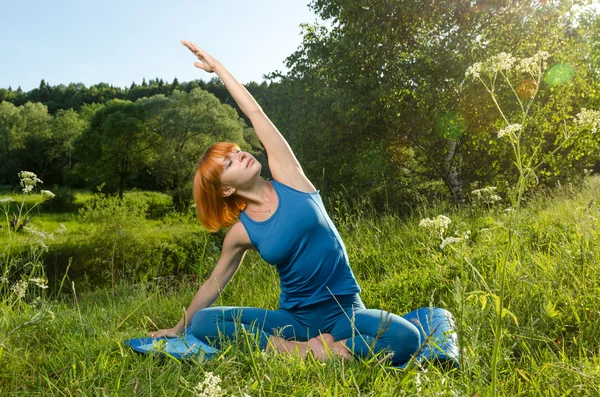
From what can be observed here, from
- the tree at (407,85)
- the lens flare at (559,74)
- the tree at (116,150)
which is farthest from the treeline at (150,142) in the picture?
the lens flare at (559,74)

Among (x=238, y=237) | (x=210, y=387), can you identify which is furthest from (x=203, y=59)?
(x=210, y=387)

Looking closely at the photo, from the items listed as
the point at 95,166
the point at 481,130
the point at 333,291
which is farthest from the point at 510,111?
the point at 95,166

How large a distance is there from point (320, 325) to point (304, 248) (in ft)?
1.66

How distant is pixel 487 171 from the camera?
1241 cm

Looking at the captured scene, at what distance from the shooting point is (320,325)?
9.98ft

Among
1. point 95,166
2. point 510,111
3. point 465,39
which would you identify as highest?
point 465,39

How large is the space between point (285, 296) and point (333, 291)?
1.16 ft

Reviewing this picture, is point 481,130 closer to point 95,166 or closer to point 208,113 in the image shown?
point 208,113

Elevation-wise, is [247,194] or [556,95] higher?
[556,95]

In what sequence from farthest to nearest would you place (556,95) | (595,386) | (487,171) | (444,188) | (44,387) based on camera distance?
(444,188) → (487,171) → (556,95) → (44,387) → (595,386)

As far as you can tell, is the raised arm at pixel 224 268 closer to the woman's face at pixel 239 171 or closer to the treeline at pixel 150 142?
the woman's face at pixel 239 171

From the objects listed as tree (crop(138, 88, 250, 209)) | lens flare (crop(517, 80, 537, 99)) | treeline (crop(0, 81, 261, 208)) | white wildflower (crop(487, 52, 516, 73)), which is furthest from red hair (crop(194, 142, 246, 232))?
tree (crop(138, 88, 250, 209))

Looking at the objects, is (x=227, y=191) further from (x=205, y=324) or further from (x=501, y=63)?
(x=501, y=63)

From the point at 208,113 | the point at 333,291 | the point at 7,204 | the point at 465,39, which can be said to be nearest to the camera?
the point at 333,291
